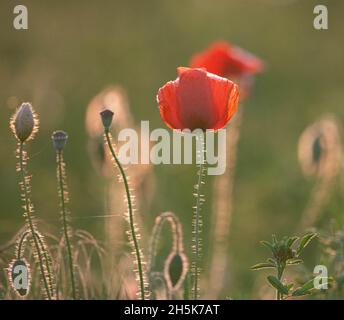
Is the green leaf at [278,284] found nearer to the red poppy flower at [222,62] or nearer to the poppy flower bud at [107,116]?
the poppy flower bud at [107,116]

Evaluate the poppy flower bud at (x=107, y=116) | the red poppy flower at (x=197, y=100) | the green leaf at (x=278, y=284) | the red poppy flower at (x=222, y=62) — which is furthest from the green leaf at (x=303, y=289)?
the red poppy flower at (x=222, y=62)

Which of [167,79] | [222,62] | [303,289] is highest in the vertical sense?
[167,79]

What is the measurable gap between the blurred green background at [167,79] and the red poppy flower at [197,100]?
1.19 meters

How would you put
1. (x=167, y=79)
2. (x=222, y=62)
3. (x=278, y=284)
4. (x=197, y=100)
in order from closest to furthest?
(x=278, y=284), (x=197, y=100), (x=222, y=62), (x=167, y=79)

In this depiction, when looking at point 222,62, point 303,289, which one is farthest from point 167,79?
point 303,289

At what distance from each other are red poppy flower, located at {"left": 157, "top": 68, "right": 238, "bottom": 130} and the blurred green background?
1.19 metres

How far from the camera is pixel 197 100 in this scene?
264cm

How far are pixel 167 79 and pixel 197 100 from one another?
4.84 metres

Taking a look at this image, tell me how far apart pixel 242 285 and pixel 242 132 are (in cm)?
262

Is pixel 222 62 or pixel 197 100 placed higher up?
pixel 222 62

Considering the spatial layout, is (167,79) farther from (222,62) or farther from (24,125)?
(24,125)
